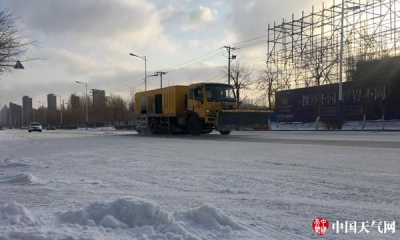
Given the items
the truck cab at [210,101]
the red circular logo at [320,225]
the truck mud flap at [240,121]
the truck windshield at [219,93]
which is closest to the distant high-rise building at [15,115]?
the truck cab at [210,101]

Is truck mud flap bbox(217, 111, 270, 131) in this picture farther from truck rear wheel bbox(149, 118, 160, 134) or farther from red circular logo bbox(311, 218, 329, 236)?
red circular logo bbox(311, 218, 329, 236)

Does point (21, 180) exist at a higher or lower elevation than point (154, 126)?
lower

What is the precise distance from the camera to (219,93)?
20.2 metres

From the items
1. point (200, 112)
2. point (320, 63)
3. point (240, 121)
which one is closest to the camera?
point (240, 121)

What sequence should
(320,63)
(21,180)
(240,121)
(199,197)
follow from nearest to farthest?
(199,197), (21,180), (240,121), (320,63)

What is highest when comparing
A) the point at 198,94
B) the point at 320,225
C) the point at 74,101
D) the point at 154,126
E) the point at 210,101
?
the point at 74,101

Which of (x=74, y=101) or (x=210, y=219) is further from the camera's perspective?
(x=74, y=101)

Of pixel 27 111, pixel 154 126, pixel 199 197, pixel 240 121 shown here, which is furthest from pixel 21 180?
pixel 27 111

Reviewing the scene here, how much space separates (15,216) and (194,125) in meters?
17.4

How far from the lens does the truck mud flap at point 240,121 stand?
19.2 m

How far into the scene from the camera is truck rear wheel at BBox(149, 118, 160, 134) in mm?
25016

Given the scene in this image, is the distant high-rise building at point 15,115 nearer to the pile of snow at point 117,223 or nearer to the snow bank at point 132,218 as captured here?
the pile of snow at point 117,223

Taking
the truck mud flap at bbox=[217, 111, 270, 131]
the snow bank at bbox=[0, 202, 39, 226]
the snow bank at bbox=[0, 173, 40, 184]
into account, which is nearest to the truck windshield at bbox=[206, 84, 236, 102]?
the truck mud flap at bbox=[217, 111, 270, 131]

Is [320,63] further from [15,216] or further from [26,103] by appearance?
[26,103]
